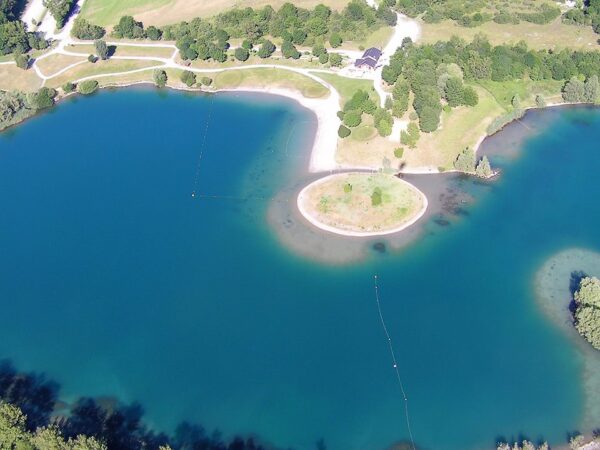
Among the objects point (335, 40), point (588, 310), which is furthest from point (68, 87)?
point (588, 310)

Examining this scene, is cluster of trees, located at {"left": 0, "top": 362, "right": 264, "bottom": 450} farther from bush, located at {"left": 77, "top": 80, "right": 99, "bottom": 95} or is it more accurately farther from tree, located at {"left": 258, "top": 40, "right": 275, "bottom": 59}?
tree, located at {"left": 258, "top": 40, "right": 275, "bottom": 59}

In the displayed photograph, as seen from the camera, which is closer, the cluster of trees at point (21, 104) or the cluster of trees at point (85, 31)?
the cluster of trees at point (21, 104)

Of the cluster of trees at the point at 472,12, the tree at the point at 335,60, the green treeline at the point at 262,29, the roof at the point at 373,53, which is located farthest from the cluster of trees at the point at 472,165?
the cluster of trees at the point at 472,12

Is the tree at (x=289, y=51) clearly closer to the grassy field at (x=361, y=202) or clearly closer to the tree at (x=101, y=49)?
the tree at (x=101, y=49)

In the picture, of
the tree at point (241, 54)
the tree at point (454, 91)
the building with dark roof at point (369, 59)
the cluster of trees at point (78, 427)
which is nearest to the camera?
the cluster of trees at point (78, 427)

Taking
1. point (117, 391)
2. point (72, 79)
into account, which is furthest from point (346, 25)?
point (117, 391)

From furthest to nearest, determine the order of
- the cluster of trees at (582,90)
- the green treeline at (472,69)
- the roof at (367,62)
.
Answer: the roof at (367,62) → the cluster of trees at (582,90) → the green treeline at (472,69)

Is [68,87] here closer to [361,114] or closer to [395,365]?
[361,114]
